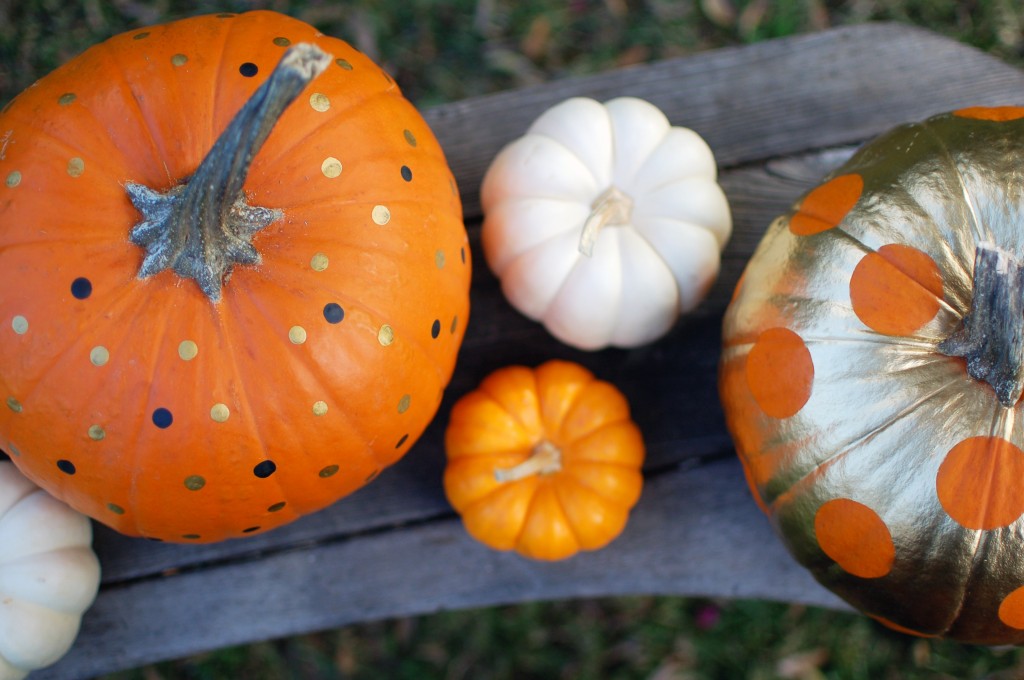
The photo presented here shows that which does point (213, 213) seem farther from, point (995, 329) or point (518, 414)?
point (995, 329)

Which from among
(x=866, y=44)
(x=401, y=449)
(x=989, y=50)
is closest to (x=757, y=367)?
(x=401, y=449)

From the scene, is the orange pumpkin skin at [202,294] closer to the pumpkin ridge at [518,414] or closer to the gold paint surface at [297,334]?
the gold paint surface at [297,334]

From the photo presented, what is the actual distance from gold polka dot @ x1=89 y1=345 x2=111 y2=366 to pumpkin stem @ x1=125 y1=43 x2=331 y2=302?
0.10 m

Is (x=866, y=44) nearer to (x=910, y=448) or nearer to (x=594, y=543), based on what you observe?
(x=910, y=448)

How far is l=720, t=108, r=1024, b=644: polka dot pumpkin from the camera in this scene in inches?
36.6

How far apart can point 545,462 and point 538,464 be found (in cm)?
2

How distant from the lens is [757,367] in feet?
3.44

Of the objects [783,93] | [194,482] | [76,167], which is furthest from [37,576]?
[783,93]

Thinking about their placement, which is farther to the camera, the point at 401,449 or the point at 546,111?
the point at 546,111

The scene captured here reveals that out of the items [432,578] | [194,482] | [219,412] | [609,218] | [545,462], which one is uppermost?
[609,218]

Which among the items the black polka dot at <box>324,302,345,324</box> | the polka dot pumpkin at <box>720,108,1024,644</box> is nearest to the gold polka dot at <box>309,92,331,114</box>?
the black polka dot at <box>324,302,345,324</box>

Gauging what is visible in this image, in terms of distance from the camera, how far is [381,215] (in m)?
0.99

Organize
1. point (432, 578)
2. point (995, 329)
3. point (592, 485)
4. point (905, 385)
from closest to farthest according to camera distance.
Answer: point (995, 329) < point (905, 385) < point (592, 485) < point (432, 578)

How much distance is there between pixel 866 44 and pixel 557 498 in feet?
3.11
